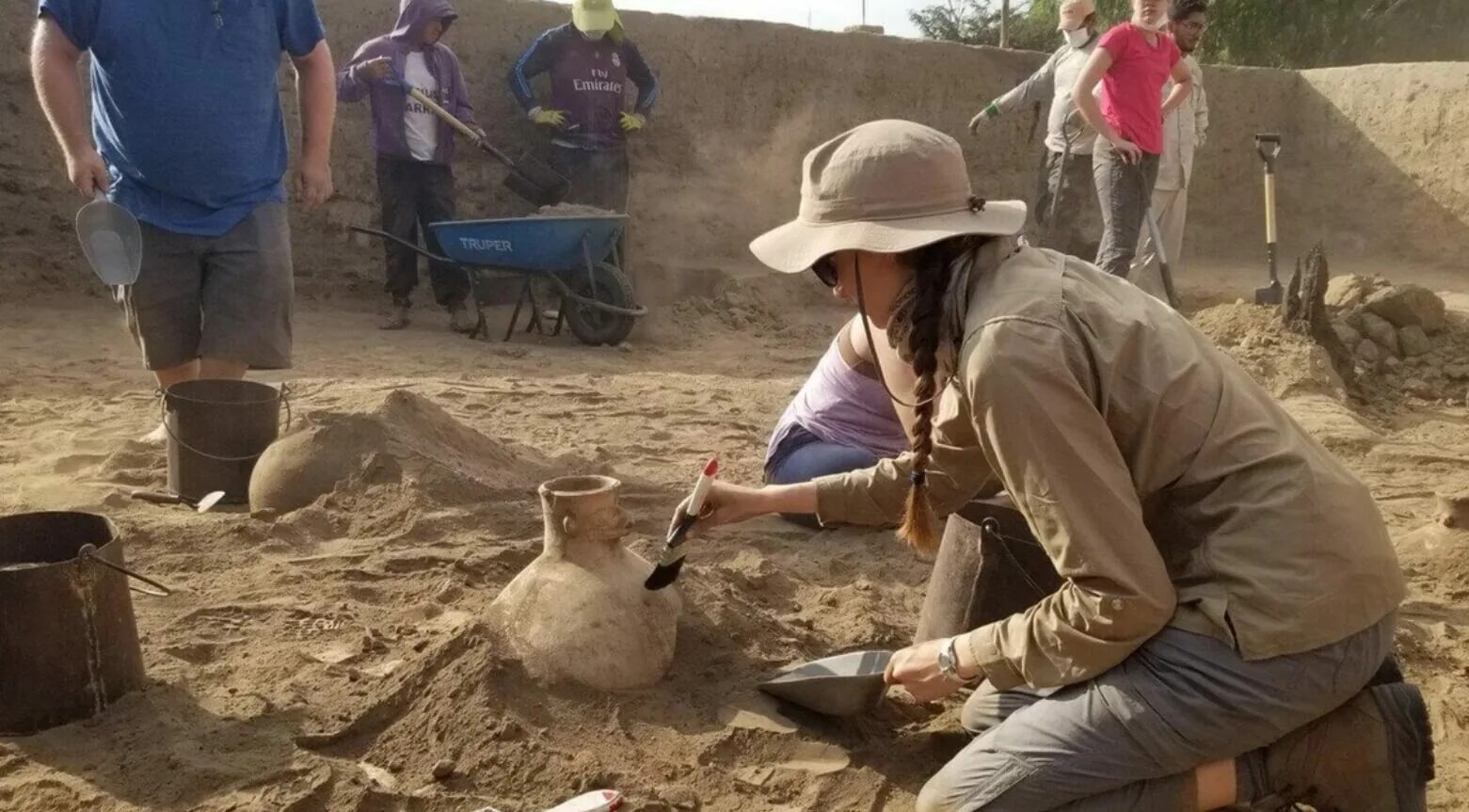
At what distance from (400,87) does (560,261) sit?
4.65 ft

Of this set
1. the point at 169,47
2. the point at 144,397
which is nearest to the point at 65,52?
the point at 169,47

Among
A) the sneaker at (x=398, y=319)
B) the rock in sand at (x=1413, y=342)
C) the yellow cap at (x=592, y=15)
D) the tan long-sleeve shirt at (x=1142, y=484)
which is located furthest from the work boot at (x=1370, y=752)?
the yellow cap at (x=592, y=15)

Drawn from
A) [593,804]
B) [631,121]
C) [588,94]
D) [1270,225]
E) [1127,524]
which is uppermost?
[588,94]

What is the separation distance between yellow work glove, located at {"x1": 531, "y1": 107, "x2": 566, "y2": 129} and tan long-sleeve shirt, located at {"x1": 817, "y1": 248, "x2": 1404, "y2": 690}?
6.53 meters

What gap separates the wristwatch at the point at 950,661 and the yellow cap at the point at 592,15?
6.69 metres

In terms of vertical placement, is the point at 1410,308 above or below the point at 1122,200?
below

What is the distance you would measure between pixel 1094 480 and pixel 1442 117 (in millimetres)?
10236

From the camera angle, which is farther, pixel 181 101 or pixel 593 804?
pixel 181 101

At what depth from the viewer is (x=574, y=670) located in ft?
9.03

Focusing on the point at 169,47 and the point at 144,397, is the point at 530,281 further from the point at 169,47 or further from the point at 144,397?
the point at 169,47

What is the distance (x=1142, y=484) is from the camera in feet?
6.53

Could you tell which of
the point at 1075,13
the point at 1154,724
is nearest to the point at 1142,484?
the point at 1154,724

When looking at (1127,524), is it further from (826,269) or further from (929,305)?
(826,269)

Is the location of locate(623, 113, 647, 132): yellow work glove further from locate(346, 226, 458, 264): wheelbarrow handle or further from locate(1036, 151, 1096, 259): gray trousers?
locate(1036, 151, 1096, 259): gray trousers
